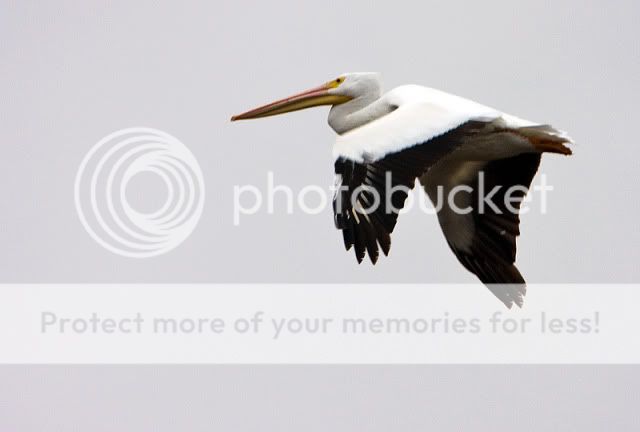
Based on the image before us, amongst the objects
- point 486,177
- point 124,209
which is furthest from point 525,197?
point 124,209

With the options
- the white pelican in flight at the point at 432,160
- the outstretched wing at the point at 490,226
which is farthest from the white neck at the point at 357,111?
the outstretched wing at the point at 490,226

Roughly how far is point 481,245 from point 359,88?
65.3 inches

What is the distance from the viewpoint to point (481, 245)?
10430 millimetres

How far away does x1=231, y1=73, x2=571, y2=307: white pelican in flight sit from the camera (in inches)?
319

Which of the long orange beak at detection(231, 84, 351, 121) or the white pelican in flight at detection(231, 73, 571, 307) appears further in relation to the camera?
the long orange beak at detection(231, 84, 351, 121)

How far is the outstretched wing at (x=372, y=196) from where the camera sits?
26.3ft

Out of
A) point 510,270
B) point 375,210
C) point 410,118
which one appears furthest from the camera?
point 510,270

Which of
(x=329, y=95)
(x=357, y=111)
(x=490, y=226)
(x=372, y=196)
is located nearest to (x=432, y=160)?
(x=372, y=196)

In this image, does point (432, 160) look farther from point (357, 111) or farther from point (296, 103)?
point (296, 103)

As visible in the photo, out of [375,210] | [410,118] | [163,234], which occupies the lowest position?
[163,234]

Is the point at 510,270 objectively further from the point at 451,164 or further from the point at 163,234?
the point at 163,234

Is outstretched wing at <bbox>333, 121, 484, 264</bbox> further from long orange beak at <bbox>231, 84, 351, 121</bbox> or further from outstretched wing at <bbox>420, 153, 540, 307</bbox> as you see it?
outstretched wing at <bbox>420, 153, 540, 307</bbox>

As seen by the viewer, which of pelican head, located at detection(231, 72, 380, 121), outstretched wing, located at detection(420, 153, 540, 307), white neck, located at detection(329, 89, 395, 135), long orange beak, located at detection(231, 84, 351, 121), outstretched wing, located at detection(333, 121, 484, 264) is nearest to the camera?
outstretched wing, located at detection(333, 121, 484, 264)

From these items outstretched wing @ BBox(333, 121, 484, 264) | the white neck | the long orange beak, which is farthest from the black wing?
outstretched wing @ BBox(333, 121, 484, 264)
